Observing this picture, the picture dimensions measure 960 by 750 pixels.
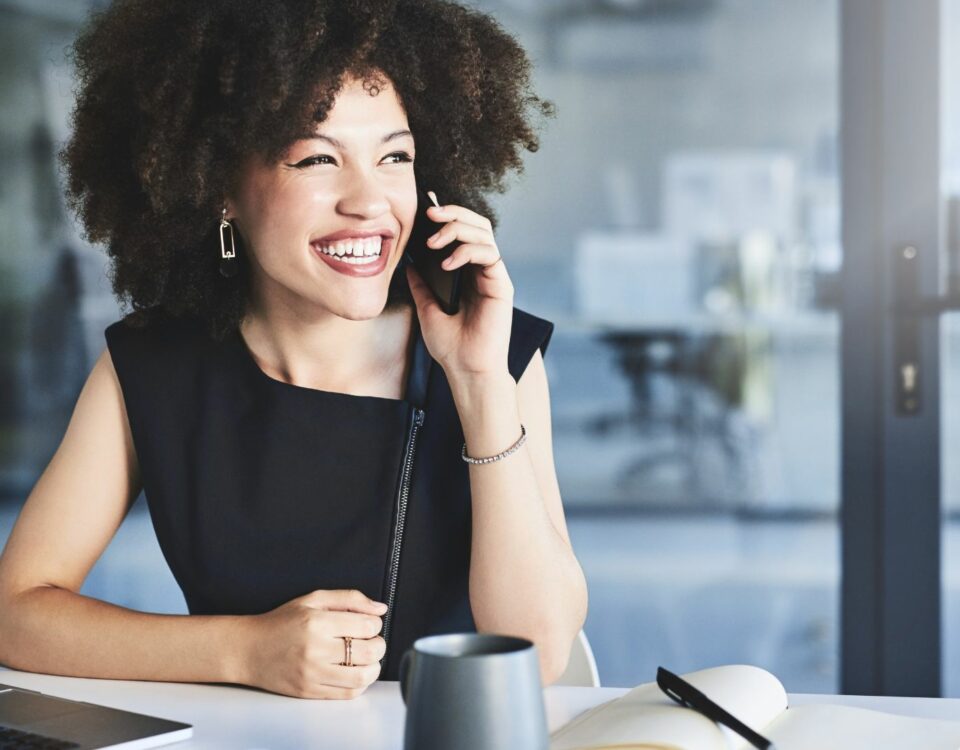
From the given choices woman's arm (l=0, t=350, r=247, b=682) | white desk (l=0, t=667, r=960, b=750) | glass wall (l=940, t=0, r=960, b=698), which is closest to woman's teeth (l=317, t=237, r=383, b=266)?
woman's arm (l=0, t=350, r=247, b=682)

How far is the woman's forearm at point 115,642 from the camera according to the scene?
1.18 m

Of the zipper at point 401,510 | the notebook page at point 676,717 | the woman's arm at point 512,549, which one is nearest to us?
the notebook page at point 676,717

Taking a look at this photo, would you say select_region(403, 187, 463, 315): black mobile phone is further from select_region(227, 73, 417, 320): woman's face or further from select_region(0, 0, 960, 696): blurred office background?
select_region(0, 0, 960, 696): blurred office background

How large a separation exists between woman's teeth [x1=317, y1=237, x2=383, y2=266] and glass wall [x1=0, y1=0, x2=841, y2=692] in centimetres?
129

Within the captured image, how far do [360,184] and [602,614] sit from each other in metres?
1.60

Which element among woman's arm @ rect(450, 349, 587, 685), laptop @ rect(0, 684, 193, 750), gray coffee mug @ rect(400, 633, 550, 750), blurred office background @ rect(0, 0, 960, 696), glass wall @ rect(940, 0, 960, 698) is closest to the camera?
gray coffee mug @ rect(400, 633, 550, 750)

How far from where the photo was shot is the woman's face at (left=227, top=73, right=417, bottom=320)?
4.58ft

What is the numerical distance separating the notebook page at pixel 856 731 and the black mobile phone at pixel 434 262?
658 millimetres

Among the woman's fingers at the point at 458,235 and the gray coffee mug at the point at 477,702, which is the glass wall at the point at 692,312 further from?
the gray coffee mug at the point at 477,702

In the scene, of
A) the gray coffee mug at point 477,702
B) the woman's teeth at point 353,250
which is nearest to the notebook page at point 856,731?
the gray coffee mug at point 477,702

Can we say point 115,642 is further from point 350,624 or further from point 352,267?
point 352,267

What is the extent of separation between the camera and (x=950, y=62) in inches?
96.7

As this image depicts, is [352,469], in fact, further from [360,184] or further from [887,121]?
[887,121]

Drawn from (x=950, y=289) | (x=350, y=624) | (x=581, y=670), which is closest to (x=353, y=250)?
(x=350, y=624)
